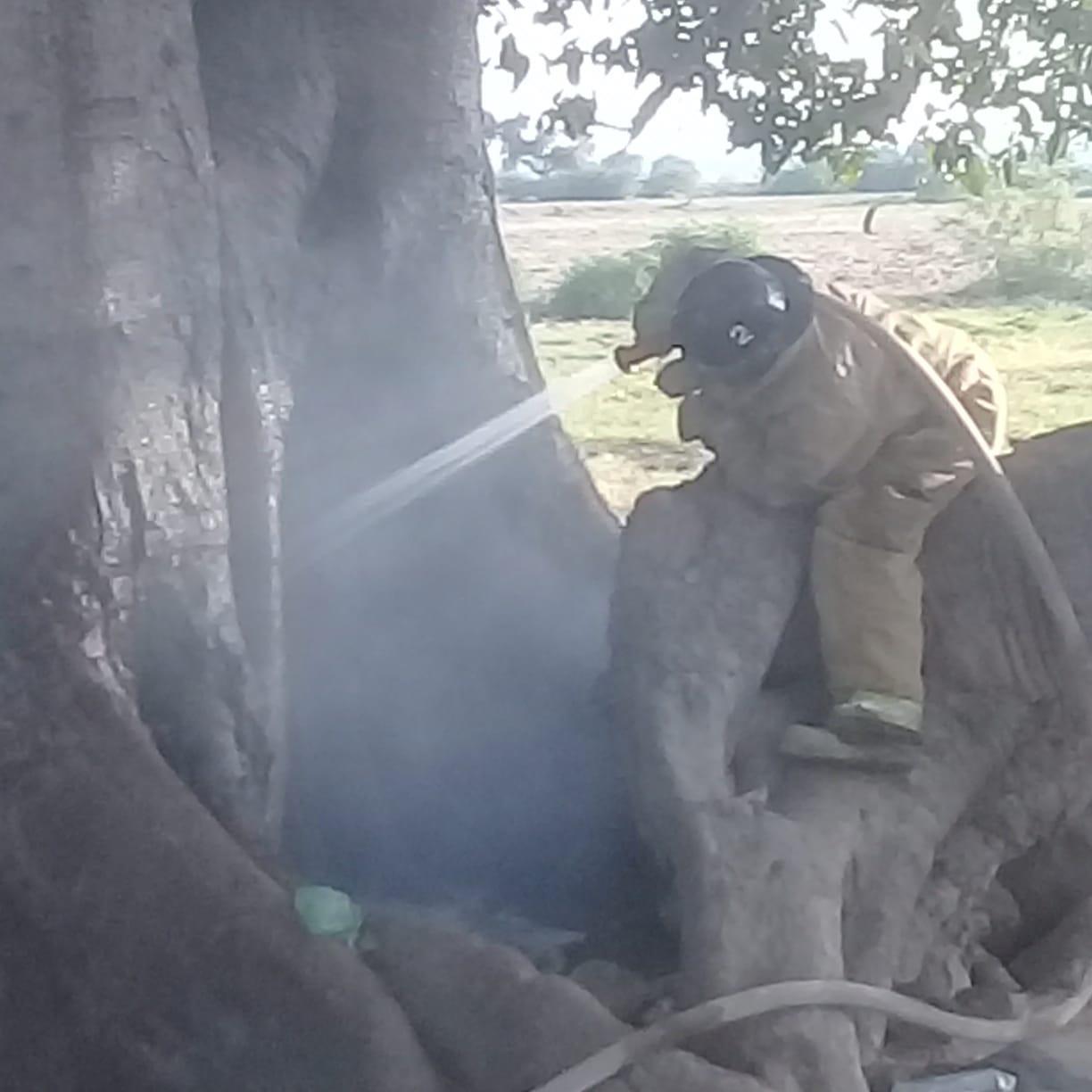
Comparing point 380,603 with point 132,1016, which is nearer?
point 132,1016

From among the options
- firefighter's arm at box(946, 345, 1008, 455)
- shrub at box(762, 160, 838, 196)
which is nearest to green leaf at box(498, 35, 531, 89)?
shrub at box(762, 160, 838, 196)

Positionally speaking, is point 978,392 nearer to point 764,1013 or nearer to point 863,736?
point 863,736

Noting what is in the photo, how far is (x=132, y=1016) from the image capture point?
2.20 metres

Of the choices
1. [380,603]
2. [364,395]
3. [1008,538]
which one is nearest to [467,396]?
[364,395]

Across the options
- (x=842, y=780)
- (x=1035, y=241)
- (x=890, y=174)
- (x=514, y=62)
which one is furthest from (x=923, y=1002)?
(x=1035, y=241)

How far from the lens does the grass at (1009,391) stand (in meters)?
5.22

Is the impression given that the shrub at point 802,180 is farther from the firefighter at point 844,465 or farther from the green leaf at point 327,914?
the green leaf at point 327,914

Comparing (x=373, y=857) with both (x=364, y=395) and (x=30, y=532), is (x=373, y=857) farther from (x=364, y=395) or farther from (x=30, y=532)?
(x=30, y=532)

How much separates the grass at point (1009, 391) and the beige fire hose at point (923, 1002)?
5.78 feet

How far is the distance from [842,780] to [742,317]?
0.72 metres

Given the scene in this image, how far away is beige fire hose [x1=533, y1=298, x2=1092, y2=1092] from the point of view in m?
2.26

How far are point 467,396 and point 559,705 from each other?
572 millimetres

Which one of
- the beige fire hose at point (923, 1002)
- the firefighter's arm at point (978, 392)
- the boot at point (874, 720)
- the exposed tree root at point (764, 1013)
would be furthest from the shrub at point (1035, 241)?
the exposed tree root at point (764, 1013)

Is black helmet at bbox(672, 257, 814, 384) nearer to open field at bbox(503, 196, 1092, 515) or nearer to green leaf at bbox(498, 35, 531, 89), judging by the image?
open field at bbox(503, 196, 1092, 515)
